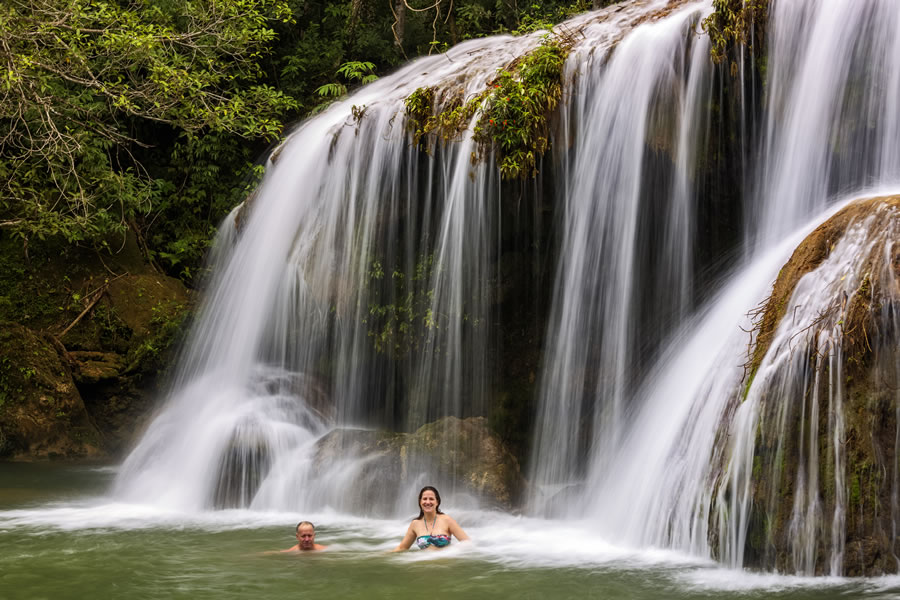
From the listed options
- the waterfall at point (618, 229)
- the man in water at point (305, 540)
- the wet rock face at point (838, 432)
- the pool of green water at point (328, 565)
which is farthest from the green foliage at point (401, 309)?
the wet rock face at point (838, 432)

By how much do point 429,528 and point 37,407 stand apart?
24.3 ft

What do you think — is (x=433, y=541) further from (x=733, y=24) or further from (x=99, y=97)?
(x=99, y=97)

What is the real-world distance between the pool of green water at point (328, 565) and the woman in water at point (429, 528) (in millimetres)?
160

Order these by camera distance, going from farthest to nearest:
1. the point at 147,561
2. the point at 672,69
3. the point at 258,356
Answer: the point at 258,356
the point at 672,69
the point at 147,561

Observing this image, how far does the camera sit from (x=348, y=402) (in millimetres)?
10148

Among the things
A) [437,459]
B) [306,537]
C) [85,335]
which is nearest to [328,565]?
[306,537]

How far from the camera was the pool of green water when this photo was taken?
5.35m

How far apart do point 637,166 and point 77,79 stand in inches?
250

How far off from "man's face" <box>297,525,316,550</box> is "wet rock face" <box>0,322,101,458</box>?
6578 mm

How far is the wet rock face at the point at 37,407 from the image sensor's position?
1184cm

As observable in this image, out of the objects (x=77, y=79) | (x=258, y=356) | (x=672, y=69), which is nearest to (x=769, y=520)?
(x=672, y=69)

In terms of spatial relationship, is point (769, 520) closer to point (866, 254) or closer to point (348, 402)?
A: point (866, 254)

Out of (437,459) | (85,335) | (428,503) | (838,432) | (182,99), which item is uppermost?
(182,99)

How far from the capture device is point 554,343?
8.72 metres
